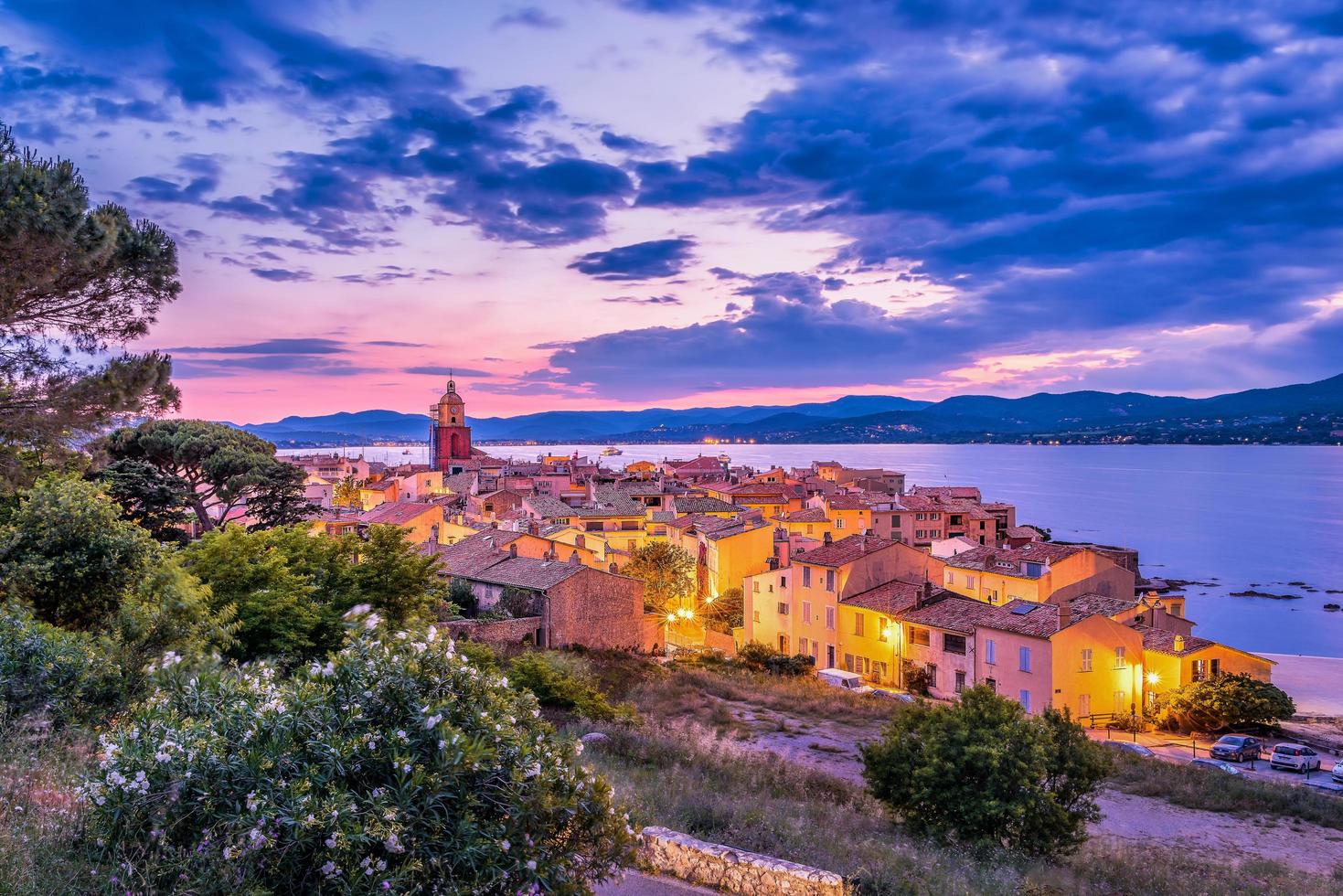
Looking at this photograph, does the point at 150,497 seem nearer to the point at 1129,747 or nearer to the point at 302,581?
the point at 302,581

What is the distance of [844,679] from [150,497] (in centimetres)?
2489

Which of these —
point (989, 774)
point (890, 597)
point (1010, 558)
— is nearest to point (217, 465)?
point (890, 597)

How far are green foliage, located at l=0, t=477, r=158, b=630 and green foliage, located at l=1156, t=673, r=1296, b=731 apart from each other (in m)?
30.3

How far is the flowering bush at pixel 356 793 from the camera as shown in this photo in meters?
4.16

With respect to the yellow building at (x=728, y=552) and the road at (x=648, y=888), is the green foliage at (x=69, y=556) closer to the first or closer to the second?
the road at (x=648, y=888)

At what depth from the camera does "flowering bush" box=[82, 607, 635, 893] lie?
4.16 meters

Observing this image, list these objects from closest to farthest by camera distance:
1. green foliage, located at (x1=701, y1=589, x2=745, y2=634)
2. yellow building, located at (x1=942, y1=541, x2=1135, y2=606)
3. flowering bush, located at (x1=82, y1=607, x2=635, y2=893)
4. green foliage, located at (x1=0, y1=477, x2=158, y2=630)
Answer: flowering bush, located at (x1=82, y1=607, x2=635, y2=893) < green foliage, located at (x1=0, y1=477, x2=158, y2=630) < yellow building, located at (x1=942, y1=541, x2=1135, y2=606) < green foliage, located at (x1=701, y1=589, x2=745, y2=634)

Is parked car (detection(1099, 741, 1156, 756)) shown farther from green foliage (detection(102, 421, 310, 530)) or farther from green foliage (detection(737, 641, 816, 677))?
green foliage (detection(102, 421, 310, 530))

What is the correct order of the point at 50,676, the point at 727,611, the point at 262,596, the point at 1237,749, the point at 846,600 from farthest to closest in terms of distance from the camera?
the point at 727,611, the point at 846,600, the point at 1237,749, the point at 262,596, the point at 50,676

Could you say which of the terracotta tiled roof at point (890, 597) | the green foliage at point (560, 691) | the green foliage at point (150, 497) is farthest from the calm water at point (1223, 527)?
the green foliage at point (150, 497)

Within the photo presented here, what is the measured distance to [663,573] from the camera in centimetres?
4206

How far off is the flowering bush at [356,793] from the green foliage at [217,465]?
89.6 feet

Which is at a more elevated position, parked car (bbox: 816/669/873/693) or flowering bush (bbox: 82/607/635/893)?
flowering bush (bbox: 82/607/635/893)

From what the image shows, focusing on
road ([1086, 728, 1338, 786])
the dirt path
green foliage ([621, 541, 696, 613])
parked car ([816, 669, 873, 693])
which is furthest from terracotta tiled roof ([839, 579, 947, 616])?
green foliage ([621, 541, 696, 613])
